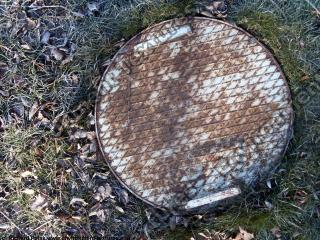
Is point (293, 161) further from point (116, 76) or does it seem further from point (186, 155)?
point (116, 76)

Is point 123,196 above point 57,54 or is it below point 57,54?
below

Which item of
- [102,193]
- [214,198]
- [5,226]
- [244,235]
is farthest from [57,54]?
[244,235]

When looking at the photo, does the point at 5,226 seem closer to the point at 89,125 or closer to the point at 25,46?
the point at 89,125

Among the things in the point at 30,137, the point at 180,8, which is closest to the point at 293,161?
the point at 180,8

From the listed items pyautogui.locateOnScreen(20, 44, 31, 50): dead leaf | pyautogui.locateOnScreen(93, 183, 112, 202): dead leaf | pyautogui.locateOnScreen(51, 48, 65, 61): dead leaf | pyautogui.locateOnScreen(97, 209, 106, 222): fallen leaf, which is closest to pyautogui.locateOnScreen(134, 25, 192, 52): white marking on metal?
pyautogui.locateOnScreen(51, 48, 65, 61): dead leaf

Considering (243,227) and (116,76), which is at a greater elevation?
(116,76)
